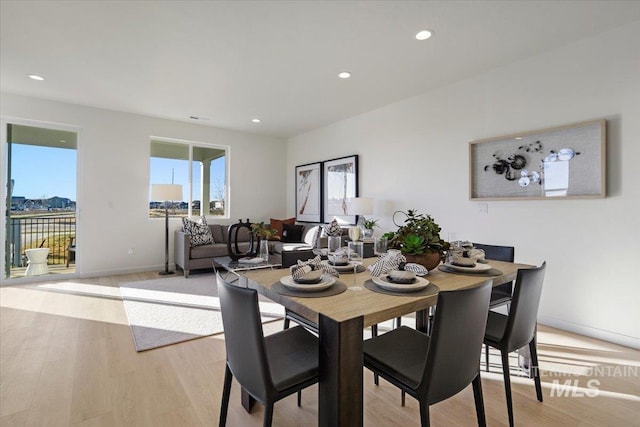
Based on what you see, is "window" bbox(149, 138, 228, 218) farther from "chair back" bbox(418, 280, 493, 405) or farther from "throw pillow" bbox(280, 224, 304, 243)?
"chair back" bbox(418, 280, 493, 405)

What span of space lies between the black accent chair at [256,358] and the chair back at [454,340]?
47 centimetres

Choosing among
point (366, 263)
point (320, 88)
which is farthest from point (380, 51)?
point (366, 263)

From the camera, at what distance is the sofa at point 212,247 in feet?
15.4

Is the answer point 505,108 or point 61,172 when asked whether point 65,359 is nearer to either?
point 61,172

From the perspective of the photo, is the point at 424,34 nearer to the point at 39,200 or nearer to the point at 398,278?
the point at 398,278

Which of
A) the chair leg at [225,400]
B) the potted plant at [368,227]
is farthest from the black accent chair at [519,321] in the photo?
the potted plant at [368,227]

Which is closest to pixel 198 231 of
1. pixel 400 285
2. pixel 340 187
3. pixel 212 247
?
pixel 212 247

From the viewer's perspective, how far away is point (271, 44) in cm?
274

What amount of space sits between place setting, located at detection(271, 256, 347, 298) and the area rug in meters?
1.74

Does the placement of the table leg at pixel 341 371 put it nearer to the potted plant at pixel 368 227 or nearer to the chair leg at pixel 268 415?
the chair leg at pixel 268 415

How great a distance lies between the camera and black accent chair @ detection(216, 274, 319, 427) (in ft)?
3.61

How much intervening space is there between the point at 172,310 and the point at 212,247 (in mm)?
1750

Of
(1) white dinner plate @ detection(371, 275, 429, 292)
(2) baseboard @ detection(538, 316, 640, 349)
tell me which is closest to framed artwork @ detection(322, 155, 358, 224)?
(2) baseboard @ detection(538, 316, 640, 349)

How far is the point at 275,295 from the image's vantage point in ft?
4.33
